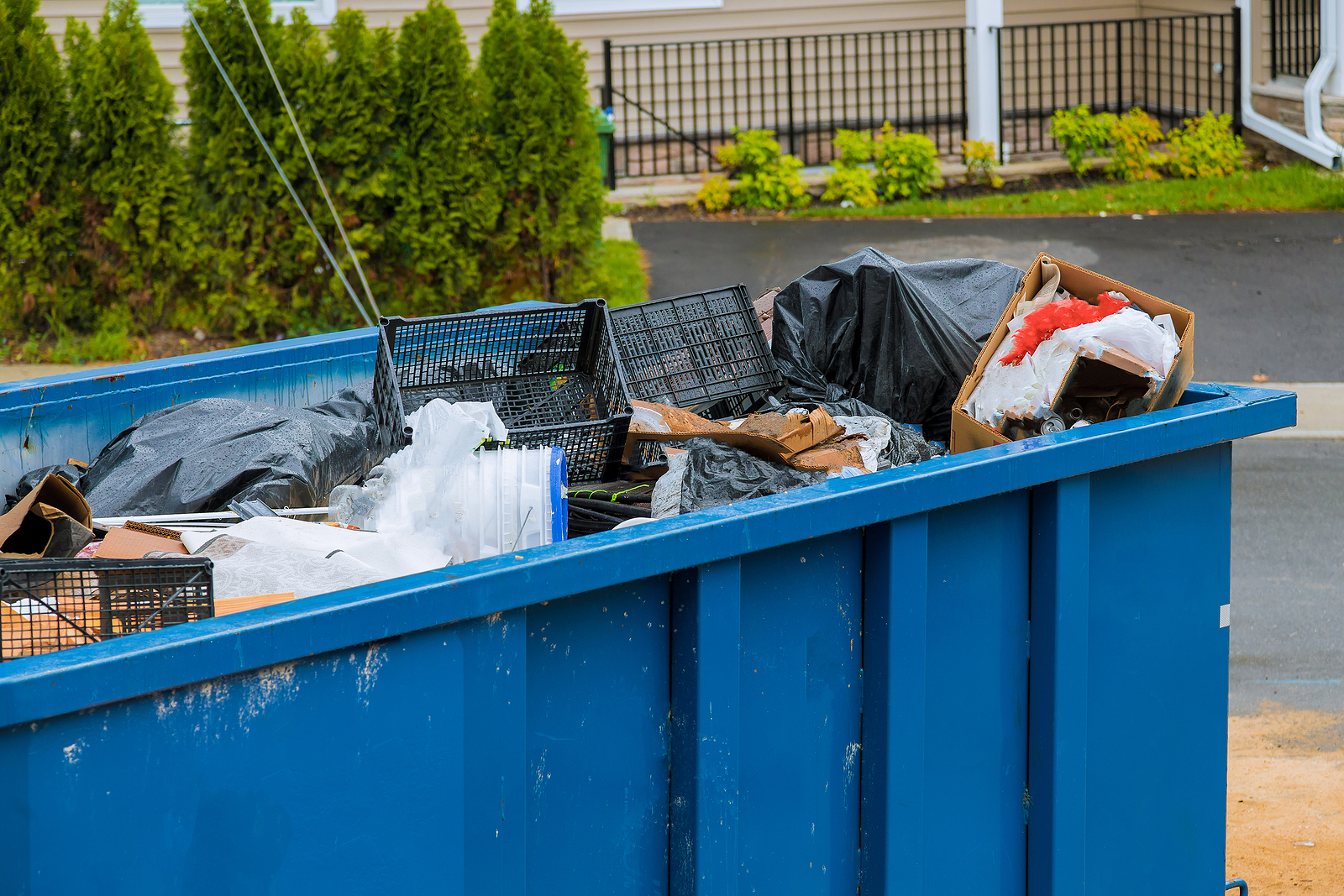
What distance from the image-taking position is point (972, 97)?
43.3 feet

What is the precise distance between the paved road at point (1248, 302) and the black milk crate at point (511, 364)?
2.79 metres

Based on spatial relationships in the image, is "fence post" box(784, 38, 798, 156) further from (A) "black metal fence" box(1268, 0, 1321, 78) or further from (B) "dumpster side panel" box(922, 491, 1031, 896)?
(B) "dumpster side panel" box(922, 491, 1031, 896)

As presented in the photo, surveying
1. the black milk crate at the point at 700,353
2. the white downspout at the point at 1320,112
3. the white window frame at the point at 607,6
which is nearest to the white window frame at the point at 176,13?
the white window frame at the point at 607,6

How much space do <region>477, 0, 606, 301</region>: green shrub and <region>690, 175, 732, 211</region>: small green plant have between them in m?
3.48

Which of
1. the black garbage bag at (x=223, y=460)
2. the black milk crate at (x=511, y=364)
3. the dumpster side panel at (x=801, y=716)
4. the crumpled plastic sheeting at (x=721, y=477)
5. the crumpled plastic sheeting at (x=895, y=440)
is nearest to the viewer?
the dumpster side panel at (x=801, y=716)

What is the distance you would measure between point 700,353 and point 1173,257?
25.2 ft

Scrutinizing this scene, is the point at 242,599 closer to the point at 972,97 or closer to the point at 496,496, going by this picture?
the point at 496,496

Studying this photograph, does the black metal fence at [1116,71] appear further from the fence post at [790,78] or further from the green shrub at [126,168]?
the green shrub at [126,168]

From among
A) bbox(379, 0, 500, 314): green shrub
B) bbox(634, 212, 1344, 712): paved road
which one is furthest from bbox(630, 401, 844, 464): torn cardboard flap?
bbox(379, 0, 500, 314): green shrub

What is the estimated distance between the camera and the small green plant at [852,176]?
39.3 ft

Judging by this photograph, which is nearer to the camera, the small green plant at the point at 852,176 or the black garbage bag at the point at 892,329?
the black garbage bag at the point at 892,329

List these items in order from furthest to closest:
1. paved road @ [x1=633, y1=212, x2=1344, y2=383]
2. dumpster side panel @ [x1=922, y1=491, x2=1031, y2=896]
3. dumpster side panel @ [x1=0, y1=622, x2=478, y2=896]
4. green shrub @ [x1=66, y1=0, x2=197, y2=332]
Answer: paved road @ [x1=633, y1=212, x2=1344, y2=383] < green shrub @ [x1=66, y1=0, x2=197, y2=332] < dumpster side panel @ [x1=922, y1=491, x2=1031, y2=896] < dumpster side panel @ [x1=0, y1=622, x2=478, y2=896]

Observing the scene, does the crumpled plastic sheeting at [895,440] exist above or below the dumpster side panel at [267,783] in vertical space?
above

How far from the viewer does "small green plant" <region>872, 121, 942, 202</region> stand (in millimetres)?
12125
